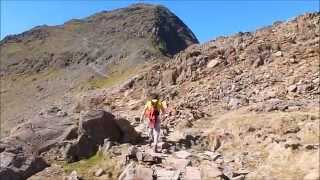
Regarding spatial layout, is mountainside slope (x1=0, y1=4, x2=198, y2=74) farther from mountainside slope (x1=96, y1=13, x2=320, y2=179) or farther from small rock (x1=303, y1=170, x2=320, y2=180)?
small rock (x1=303, y1=170, x2=320, y2=180)

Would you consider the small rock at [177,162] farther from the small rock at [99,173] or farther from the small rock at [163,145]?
the small rock at [99,173]

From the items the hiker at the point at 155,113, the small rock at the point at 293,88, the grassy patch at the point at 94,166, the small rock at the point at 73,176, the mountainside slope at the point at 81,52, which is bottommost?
the small rock at the point at 73,176

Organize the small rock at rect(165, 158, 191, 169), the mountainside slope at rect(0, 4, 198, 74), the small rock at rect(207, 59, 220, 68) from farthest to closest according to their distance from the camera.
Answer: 1. the mountainside slope at rect(0, 4, 198, 74)
2. the small rock at rect(207, 59, 220, 68)
3. the small rock at rect(165, 158, 191, 169)

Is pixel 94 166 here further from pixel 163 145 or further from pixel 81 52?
pixel 81 52

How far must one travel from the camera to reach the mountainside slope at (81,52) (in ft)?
350

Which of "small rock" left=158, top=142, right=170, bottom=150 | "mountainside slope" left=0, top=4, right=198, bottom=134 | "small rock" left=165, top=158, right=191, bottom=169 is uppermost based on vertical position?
"mountainside slope" left=0, top=4, right=198, bottom=134

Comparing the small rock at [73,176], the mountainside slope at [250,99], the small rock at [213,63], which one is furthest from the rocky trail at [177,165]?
the small rock at [213,63]

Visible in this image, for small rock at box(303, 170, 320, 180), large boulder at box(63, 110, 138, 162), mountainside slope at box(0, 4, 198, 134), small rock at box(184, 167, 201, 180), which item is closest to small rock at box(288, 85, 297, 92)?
large boulder at box(63, 110, 138, 162)

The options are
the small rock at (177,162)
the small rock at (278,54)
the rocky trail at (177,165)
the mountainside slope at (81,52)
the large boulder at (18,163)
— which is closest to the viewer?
the rocky trail at (177,165)

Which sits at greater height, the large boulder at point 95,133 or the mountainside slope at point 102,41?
the mountainside slope at point 102,41

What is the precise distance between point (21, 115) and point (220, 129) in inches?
2784

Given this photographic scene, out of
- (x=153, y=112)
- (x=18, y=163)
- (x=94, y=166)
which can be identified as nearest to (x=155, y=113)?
(x=153, y=112)

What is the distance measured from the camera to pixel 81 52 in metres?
132

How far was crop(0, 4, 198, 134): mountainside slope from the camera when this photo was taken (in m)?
107
